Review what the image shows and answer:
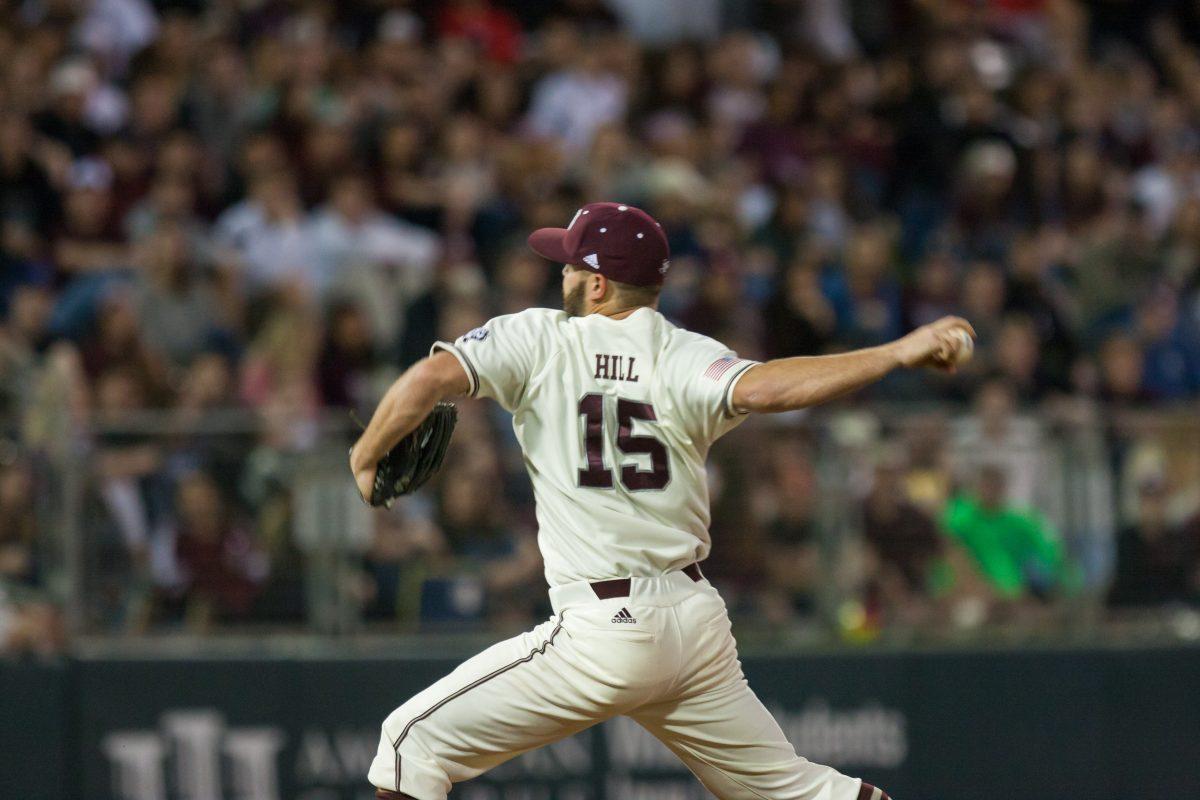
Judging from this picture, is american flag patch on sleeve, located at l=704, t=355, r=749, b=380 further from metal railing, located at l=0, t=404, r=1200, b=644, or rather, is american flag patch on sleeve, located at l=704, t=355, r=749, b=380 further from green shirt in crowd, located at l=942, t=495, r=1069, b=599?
green shirt in crowd, located at l=942, t=495, r=1069, b=599

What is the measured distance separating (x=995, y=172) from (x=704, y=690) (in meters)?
8.05

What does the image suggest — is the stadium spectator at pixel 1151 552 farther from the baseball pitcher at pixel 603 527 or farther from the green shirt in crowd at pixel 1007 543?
the baseball pitcher at pixel 603 527

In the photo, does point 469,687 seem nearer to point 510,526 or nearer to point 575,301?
point 575,301

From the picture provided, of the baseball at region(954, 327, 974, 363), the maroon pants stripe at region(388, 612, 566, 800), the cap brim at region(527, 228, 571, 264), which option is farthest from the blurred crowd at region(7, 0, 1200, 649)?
the baseball at region(954, 327, 974, 363)

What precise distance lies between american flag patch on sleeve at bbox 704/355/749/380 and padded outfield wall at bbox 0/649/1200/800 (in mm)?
4239

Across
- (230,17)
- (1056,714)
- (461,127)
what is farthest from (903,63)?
(1056,714)

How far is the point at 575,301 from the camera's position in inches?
210

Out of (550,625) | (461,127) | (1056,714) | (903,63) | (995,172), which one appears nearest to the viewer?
(550,625)

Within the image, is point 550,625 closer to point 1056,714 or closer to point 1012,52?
point 1056,714

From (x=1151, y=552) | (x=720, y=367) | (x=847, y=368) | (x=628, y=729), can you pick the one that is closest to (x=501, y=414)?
(x=628, y=729)

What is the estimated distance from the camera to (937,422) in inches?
352

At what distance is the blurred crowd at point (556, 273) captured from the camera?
8.71 meters

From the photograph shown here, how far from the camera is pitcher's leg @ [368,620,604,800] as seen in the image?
5.09 metres

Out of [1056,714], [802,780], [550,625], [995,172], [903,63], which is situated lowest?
[1056,714]
